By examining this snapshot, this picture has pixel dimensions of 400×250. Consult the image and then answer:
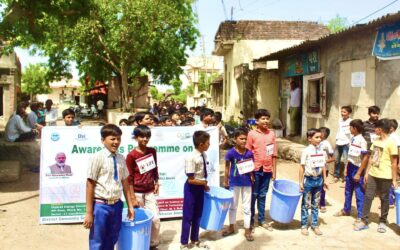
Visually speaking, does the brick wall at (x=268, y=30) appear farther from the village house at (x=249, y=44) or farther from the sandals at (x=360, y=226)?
the sandals at (x=360, y=226)

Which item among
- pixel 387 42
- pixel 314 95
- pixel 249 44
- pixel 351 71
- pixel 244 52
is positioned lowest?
pixel 314 95

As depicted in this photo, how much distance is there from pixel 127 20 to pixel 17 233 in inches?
473

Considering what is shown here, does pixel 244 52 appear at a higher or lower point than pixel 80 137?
higher

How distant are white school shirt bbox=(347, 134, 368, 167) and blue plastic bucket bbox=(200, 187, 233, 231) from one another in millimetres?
2322

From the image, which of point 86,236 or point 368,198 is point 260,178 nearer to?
point 368,198

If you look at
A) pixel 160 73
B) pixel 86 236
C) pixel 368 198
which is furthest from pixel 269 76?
pixel 86 236

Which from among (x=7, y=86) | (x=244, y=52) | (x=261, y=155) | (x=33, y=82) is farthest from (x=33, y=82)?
(x=261, y=155)

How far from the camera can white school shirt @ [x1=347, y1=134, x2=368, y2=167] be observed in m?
5.88

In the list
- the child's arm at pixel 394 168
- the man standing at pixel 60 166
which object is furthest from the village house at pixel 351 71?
the man standing at pixel 60 166

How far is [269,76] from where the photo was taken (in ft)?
55.1

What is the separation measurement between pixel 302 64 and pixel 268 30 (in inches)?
305

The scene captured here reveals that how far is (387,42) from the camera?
27.1ft

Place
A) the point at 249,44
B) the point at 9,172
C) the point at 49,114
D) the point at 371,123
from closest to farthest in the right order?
the point at 371,123 < the point at 9,172 < the point at 49,114 < the point at 249,44

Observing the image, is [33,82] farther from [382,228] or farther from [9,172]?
[382,228]
